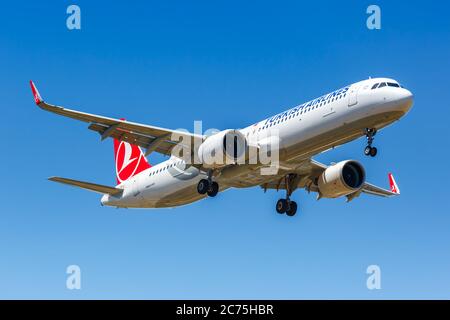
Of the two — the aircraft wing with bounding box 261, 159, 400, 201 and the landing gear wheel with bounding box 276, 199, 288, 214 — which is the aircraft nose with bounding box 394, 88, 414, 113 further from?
the landing gear wheel with bounding box 276, 199, 288, 214

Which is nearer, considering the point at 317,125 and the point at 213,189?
the point at 317,125

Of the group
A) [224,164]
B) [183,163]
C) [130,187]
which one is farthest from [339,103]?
[130,187]

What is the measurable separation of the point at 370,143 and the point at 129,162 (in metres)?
20.5

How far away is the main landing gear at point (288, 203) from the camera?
48.5 m

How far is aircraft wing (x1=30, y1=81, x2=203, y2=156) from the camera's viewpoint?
41.4 metres

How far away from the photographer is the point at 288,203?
159ft

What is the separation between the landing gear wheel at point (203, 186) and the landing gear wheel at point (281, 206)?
5738mm

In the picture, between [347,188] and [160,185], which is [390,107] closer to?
[347,188]

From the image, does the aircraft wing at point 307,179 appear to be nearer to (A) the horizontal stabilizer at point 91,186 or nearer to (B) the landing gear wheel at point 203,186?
(B) the landing gear wheel at point 203,186

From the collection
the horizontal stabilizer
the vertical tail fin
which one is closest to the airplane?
the horizontal stabilizer

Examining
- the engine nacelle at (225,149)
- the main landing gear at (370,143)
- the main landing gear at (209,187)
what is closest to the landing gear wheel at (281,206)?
the main landing gear at (209,187)

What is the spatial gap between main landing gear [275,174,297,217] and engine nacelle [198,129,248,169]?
6.29m

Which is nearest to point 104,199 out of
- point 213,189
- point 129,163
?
point 129,163

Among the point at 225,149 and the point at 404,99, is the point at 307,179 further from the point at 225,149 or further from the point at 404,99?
the point at 404,99
